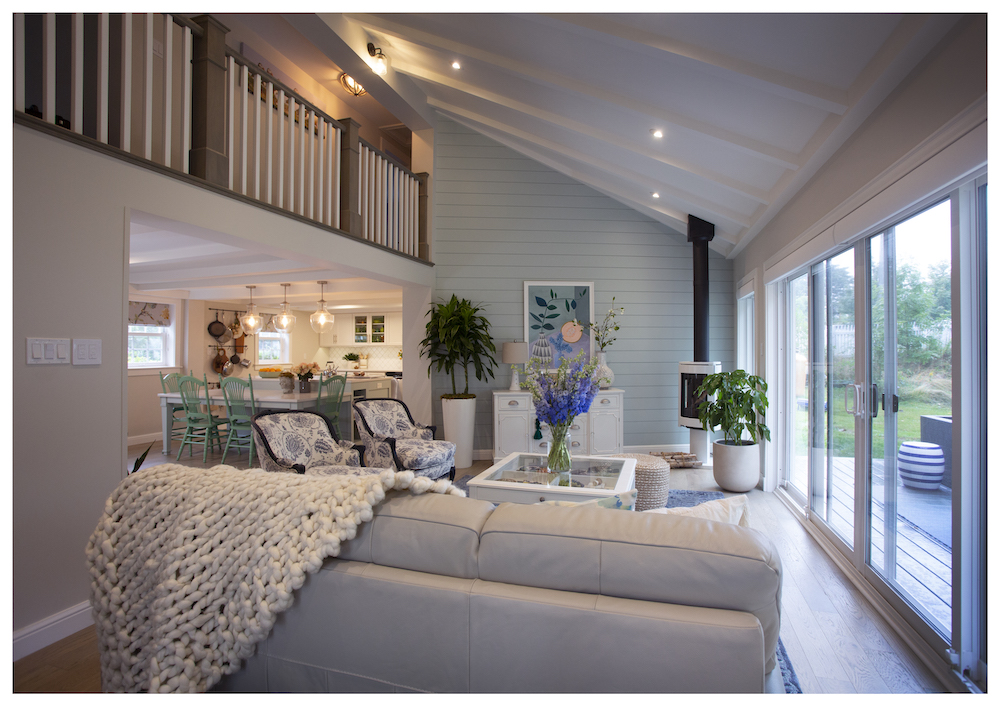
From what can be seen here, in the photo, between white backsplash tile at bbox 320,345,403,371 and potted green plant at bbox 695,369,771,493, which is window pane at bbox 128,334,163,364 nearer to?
white backsplash tile at bbox 320,345,403,371

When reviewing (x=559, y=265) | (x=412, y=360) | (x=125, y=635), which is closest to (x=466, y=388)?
(x=412, y=360)

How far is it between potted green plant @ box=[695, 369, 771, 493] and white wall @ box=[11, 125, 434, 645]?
4.35 metres

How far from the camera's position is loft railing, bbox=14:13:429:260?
96.6 inches

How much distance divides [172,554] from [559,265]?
513cm

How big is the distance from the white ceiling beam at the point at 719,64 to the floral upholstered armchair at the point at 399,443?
2.90 m

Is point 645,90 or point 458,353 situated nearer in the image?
point 645,90

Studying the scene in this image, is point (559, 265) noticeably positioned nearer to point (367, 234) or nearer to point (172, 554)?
point (367, 234)

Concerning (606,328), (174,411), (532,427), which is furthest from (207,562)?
(174,411)

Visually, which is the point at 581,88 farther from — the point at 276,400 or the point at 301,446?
the point at 276,400

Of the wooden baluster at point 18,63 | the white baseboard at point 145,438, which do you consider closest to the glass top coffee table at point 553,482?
the wooden baluster at point 18,63

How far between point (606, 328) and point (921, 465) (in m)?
3.89

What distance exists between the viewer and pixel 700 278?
544 centimetres

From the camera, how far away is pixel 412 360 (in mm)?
5812

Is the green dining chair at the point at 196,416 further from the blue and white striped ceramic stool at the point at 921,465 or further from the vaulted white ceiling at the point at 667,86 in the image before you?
the blue and white striped ceramic stool at the point at 921,465
